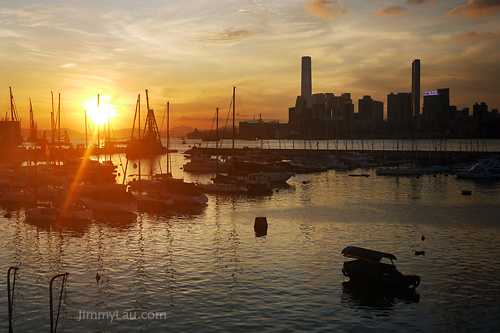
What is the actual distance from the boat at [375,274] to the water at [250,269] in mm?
837

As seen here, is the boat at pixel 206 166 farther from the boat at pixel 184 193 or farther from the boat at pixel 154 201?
the boat at pixel 154 201

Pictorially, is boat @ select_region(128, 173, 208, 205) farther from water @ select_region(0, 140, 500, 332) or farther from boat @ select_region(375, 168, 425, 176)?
Result: boat @ select_region(375, 168, 425, 176)

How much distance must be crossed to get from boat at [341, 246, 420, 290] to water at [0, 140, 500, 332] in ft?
2.75

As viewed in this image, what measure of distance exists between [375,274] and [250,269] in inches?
364

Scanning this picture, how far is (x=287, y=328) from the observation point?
69.8ft

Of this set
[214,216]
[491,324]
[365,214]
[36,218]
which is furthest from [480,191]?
[36,218]

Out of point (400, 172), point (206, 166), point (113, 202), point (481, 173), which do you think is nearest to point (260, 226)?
point (113, 202)

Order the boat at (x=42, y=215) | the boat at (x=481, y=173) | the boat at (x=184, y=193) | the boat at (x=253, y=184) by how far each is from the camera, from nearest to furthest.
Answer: the boat at (x=42, y=215), the boat at (x=184, y=193), the boat at (x=253, y=184), the boat at (x=481, y=173)

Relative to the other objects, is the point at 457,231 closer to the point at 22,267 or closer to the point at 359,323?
the point at 359,323

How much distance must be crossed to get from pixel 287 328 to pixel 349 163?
114 meters

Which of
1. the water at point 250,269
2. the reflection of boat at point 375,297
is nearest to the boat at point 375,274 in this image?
the reflection of boat at point 375,297

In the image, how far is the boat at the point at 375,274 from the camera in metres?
25.4

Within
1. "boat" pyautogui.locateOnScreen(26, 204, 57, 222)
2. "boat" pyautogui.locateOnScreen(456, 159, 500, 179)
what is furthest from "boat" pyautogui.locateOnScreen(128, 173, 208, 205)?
"boat" pyautogui.locateOnScreen(456, 159, 500, 179)

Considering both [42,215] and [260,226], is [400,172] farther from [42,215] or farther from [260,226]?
[42,215]
